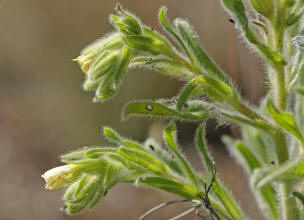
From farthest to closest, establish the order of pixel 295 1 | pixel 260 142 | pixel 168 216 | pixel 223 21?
1. pixel 223 21
2. pixel 168 216
3. pixel 260 142
4. pixel 295 1

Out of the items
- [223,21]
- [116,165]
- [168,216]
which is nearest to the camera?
[116,165]

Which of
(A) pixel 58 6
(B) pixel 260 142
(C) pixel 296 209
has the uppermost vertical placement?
(A) pixel 58 6

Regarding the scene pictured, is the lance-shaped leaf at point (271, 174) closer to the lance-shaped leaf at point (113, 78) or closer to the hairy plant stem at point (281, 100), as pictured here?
the hairy plant stem at point (281, 100)

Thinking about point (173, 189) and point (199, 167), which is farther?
point (199, 167)

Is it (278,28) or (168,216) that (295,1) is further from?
(168,216)

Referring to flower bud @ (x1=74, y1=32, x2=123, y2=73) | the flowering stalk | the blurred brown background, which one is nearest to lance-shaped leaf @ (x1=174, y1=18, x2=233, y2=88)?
the flowering stalk

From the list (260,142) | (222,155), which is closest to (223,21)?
(222,155)

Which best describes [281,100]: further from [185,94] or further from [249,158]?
[249,158]

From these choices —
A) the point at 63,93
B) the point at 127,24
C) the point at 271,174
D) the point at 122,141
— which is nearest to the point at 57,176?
the point at 122,141
